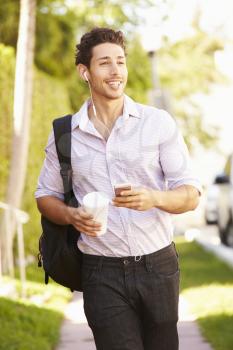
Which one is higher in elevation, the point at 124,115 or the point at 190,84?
the point at 190,84

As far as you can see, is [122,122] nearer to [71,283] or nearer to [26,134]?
[71,283]

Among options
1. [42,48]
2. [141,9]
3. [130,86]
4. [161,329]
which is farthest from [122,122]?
[130,86]

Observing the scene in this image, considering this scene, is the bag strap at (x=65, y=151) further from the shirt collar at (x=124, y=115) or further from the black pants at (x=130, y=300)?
the black pants at (x=130, y=300)

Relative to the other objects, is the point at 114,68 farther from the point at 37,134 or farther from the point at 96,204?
the point at 37,134

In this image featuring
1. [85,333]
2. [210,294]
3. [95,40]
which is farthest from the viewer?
[210,294]

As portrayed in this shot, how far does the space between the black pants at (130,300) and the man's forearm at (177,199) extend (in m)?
0.25

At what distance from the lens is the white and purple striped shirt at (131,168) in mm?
3744

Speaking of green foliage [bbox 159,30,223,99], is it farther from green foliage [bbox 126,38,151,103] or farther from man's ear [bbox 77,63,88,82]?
man's ear [bbox 77,63,88,82]

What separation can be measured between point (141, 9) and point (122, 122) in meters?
8.02

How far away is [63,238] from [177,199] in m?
0.54

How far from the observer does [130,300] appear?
376 cm

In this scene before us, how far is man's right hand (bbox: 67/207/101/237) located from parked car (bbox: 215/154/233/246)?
10.7 metres

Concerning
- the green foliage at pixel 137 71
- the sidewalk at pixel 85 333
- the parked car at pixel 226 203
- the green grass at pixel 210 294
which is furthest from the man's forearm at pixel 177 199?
the green foliage at pixel 137 71

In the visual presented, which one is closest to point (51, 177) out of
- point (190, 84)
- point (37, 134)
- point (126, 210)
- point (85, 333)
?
point (126, 210)
